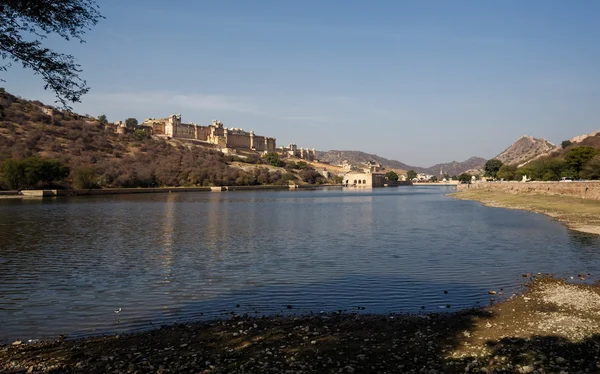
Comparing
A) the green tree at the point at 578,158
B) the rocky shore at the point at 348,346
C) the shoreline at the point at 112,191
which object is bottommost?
the rocky shore at the point at 348,346

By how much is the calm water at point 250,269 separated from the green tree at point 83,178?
176ft

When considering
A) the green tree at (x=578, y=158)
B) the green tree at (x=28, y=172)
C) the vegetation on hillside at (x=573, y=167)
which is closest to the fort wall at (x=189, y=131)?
the green tree at (x=28, y=172)

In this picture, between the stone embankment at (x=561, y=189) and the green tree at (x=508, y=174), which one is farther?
the green tree at (x=508, y=174)

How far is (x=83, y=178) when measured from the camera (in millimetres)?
82438

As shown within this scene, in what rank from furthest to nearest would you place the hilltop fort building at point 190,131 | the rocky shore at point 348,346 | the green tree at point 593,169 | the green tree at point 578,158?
1. the hilltop fort building at point 190,131
2. the green tree at point 578,158
3. the green tree at point 593,169
4. the rocky shore at point 348,346

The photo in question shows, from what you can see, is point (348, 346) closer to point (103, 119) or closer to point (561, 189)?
point (561, 189)

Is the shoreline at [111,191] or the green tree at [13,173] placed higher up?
the green tree at [13,173]

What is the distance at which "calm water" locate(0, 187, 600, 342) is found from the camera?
11805 mm

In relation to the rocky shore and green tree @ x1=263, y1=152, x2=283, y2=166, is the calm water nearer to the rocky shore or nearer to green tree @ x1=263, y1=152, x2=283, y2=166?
the rocky shore

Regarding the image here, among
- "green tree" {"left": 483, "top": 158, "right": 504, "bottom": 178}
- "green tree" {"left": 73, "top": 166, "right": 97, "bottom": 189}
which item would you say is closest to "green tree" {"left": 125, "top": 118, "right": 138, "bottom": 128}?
"green tree" {"left": 73, "top": 166, "right": 97, "bottom": 189}

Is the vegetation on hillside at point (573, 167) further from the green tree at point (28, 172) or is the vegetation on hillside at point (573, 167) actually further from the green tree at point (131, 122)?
the green tree at point (131, 122)

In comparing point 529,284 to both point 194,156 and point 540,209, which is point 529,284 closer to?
point 540,209

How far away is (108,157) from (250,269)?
110471 millimetres

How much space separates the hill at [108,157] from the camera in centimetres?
8706
